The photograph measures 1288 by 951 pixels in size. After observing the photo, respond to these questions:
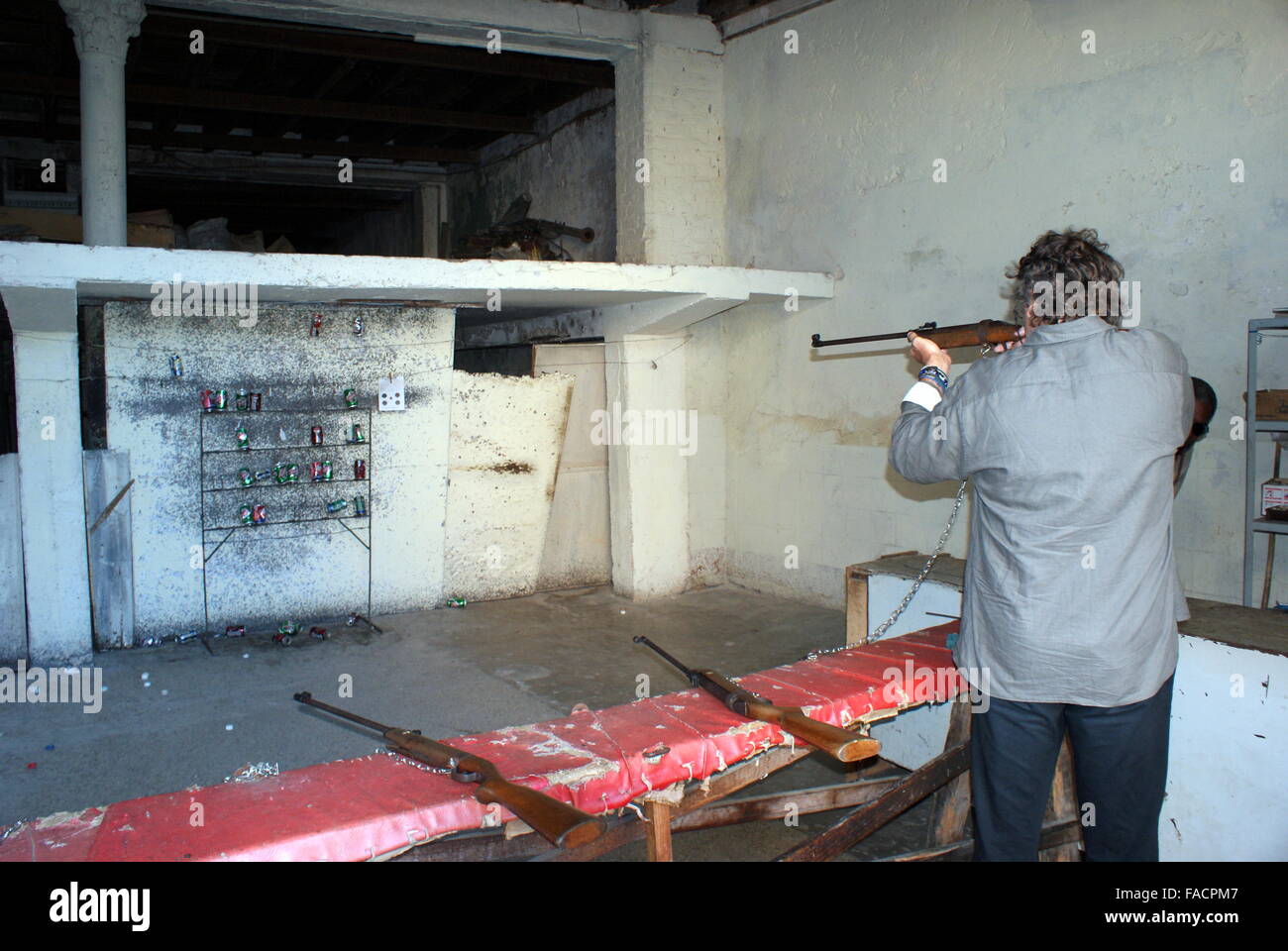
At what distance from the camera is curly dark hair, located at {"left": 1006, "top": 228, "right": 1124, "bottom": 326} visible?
2371mm

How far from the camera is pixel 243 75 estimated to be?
8.16m

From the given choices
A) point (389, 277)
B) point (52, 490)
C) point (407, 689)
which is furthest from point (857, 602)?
point (52, 490)

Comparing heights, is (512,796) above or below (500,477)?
below

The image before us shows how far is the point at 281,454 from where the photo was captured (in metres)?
→ 6.64

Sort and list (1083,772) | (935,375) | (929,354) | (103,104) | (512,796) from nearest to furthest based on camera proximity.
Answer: (512,796)
(1083,772)
(935,375)
(929,354)
(103,104)

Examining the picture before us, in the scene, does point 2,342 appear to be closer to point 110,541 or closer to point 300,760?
point 110,541

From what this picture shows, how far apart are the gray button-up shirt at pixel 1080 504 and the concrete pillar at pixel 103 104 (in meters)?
5.32

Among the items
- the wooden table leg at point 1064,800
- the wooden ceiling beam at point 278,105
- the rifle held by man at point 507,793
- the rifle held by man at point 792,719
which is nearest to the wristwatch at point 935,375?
the rifle held by man at point 792,719

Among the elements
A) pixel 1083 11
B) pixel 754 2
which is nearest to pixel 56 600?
pixel 754 2

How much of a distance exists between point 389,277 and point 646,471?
276 cm

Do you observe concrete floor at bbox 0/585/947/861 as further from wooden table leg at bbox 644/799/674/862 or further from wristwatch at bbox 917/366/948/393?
wristwatch at bbox 917/366/948/393

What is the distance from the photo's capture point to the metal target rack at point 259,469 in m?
6.42

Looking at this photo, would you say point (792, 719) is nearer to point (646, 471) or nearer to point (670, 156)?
point (646, 471)

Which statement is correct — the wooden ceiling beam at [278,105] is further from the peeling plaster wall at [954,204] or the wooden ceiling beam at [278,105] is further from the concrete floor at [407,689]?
the concrete floor at [407,689]
